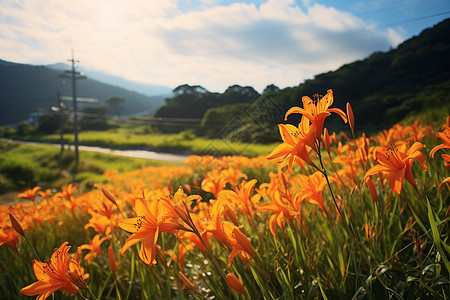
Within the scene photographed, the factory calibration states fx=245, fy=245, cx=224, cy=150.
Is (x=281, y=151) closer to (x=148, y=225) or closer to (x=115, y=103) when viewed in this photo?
(x=148, y=225)

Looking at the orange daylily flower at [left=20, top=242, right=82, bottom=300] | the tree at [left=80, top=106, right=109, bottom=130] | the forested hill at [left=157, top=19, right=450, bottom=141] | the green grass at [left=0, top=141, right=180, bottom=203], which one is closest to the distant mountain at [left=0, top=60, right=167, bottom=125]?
the green grass at [left=0, top=141, right=180, bottom=203]

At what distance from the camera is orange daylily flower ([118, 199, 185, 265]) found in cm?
80

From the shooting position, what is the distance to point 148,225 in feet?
2.81

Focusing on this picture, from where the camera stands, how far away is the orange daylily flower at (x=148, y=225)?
0.80 m

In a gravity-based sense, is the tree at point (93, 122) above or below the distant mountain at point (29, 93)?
below

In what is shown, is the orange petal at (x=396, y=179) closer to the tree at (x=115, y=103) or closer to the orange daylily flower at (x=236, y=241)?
the orange daylily flower at (x=236, y=241)

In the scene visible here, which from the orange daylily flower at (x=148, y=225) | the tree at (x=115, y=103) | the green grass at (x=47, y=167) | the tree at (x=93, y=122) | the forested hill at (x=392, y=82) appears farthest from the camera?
the tree at (x=115, y=103)

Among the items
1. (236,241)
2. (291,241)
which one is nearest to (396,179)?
(236,241)

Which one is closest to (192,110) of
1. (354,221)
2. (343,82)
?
(343,82)

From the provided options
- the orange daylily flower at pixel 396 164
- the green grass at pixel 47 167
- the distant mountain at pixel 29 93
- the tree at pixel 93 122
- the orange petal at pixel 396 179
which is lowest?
the green grass at pixel 47 167

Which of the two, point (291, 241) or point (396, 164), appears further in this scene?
point (291, 241)

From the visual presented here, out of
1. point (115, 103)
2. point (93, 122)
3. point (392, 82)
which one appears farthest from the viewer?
point (115, 103)

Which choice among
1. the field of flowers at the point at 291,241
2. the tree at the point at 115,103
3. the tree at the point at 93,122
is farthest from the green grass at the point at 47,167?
the tree at the point at 115,103

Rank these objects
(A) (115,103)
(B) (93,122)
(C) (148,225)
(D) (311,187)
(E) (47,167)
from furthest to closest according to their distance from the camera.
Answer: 1. (A) (115,103)
2. (B) (93,122)
3. (E) (47,167)
4. (D) (311,187)
5. (C) (148,225)
